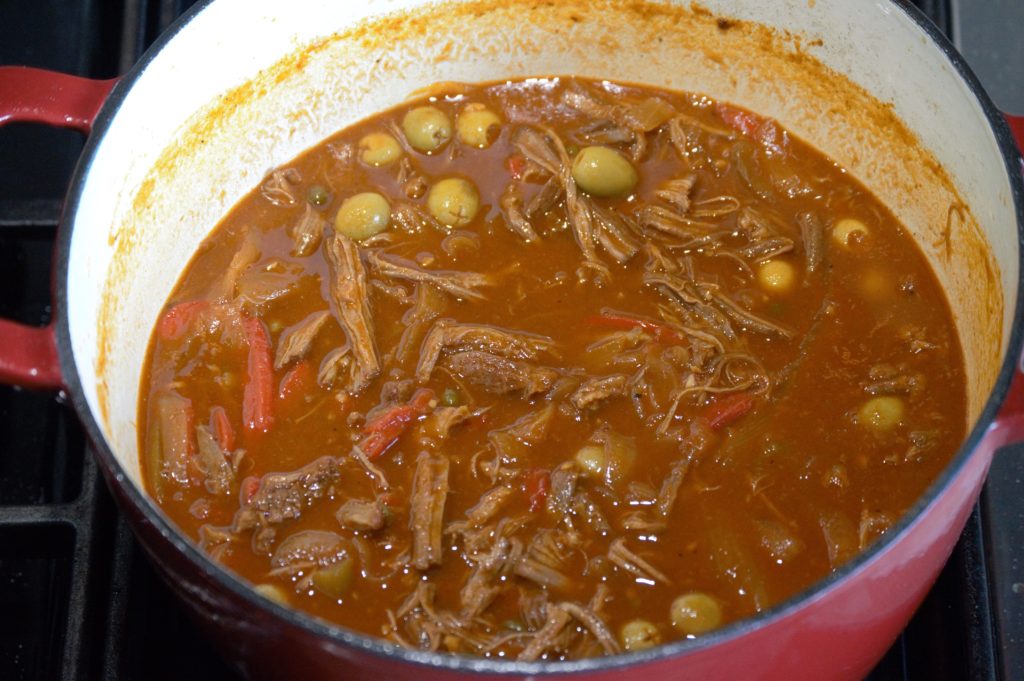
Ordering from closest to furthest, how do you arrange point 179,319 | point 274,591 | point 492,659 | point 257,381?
point 492,659
point 274,591
point 257,381
point 179,319

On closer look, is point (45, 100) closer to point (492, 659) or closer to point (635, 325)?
point (635, 325)

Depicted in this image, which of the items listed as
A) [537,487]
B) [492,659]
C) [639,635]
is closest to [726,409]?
[537,487]

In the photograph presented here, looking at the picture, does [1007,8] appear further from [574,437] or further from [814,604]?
[814,604]

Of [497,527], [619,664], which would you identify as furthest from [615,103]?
[619,664]

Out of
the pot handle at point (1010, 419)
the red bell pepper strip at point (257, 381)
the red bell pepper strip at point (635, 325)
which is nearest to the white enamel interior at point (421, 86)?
the red bell pepper strip at point (257, 381)

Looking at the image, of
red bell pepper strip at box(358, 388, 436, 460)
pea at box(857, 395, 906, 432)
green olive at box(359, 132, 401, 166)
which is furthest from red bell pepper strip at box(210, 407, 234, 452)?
pea at box(857, 395, 906, 432)

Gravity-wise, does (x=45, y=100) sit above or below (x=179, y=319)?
above

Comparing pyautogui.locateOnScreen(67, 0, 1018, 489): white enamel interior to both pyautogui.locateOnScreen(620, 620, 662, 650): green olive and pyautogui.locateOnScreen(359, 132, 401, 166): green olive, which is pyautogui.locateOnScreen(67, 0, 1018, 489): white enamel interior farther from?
pyautogui.locateOnScreen(620, 620, 662, 650): green olive

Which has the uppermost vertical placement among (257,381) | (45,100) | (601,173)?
(45,100)

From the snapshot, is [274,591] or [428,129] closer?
[274,591]

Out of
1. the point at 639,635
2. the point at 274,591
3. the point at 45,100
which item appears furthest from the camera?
the point at 45,100
